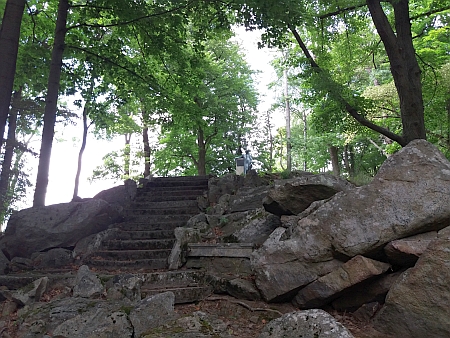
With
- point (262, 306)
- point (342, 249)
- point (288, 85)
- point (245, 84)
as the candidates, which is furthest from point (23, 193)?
point (288, 85)

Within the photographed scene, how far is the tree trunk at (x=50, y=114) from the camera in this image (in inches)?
341

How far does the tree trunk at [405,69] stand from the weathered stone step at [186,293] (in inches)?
201

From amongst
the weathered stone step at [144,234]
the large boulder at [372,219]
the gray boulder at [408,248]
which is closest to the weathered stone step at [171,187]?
the weathered stone step at [144,234]

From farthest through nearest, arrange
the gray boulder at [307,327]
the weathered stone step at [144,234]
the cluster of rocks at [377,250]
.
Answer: the weathered stone step at [144,234]
the cluster of rocks at [377,250]
the gray boulder at [307,327]

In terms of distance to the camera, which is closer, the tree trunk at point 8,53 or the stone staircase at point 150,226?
the tree trunk at point 8,53

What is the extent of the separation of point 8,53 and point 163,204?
578cm

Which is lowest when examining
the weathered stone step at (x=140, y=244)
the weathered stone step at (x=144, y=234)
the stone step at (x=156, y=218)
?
the weathered stone step at (x=140, y=244)

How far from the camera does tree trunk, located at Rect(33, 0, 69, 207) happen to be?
8.67 m

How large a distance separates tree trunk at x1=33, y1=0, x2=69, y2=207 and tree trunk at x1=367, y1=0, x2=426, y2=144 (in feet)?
26.6

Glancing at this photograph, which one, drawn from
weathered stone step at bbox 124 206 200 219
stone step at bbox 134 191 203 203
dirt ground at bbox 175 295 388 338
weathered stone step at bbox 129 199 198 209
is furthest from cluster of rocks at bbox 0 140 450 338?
stone step at bbox 134 191 203 203

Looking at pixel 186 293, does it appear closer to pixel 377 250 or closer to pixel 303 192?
pixel 303 192

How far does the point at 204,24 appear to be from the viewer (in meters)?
10.1

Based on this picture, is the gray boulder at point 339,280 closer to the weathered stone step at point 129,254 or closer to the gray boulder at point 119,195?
the weathered stone step at point 129,254

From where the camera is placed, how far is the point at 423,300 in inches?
137
